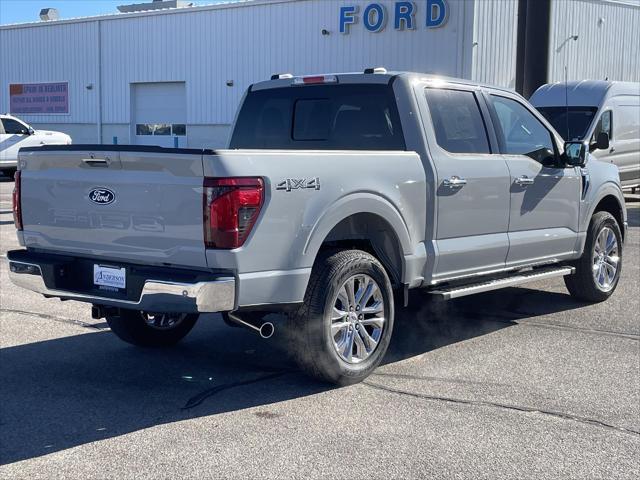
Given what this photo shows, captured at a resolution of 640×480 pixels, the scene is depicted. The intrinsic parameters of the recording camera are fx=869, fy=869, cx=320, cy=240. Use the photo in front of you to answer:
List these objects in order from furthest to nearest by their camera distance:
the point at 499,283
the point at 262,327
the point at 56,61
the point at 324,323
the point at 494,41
Result: the point at 56,61 → the point at 494,41 → the point at 499,283 → the point at 324,323 → the point at 262,327

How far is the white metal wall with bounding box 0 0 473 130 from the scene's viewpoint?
27375 mm

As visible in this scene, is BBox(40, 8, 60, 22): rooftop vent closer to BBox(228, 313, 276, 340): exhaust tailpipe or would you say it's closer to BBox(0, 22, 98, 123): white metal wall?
BBox(0, 22, 98, 123): white metal wall

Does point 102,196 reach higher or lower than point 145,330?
higher

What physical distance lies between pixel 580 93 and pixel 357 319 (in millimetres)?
12716

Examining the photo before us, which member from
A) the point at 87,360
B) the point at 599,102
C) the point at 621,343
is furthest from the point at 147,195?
the point at 599,102

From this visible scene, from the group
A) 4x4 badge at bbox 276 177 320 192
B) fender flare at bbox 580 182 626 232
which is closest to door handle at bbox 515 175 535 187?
fender flare at bbox 580 182 626 232

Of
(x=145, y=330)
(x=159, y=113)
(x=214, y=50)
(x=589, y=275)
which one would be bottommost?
(x=145, y=330)

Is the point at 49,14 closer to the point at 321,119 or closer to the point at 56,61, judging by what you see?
the point at 56,61

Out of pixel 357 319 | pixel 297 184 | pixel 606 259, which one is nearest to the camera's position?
pixel 297 184

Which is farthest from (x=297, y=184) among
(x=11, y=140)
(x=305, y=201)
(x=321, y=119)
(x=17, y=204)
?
(x=11, y=140)

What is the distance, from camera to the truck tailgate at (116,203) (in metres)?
4.89

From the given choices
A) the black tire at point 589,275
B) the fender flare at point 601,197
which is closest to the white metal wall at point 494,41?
the fender flare at point 601,197

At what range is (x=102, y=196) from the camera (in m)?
5.23

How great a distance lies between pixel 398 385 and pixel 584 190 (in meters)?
3.32
